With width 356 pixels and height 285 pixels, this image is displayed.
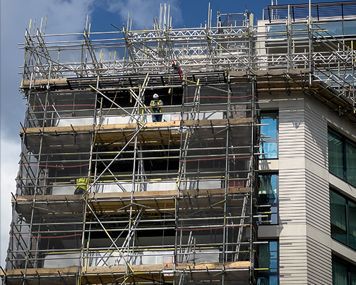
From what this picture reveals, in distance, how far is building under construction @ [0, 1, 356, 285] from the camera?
122 ft

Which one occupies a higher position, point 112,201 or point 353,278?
point 112,201

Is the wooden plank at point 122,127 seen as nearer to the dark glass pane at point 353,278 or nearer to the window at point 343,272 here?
the window at point 343,272

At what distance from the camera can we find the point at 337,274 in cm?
3944

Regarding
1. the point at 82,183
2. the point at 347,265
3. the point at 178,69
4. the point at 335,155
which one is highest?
the point at 178,69

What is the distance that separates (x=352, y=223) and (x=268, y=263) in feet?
16.1

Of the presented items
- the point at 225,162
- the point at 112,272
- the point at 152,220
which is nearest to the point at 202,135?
the point at 225,162

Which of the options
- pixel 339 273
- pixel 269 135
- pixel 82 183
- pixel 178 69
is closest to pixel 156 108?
pixel 178 69

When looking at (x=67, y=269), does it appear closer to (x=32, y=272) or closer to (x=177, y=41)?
(x=32, y=272)

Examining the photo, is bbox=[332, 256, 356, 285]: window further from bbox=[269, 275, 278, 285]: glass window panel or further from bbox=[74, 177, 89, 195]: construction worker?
bbox=[74, 177, 89, 195]: construction worker

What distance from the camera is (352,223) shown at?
135 feet

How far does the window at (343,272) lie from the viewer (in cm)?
3941

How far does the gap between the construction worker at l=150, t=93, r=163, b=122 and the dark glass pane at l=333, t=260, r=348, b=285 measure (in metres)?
9.46

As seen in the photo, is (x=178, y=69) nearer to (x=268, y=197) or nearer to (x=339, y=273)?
(x=268, y=197)

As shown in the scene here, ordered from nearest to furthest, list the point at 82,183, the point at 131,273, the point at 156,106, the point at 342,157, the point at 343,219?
the point at 131,273, the point at 82,183, the point at 156,106, the point at 343,219, the point at 342,157
